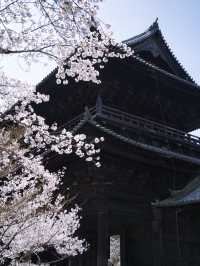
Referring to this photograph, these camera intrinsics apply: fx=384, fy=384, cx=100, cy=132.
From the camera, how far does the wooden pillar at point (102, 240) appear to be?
33.4 feet

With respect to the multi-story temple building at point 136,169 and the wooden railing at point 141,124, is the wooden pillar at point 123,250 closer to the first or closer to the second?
the multi-story temple building at point 136,169

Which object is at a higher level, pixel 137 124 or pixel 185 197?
pixel 137 124

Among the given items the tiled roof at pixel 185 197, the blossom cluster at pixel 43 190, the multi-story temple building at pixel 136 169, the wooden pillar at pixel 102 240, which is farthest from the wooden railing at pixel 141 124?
the wooden pillar at pixel 102 240

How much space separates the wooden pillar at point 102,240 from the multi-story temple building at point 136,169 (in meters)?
0.03

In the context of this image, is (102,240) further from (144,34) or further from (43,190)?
(144,34)

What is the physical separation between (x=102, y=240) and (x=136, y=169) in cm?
251

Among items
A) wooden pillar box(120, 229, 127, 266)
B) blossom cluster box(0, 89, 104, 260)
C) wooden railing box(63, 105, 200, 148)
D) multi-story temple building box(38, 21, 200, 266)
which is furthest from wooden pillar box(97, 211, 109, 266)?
wooden railing box(63, 105, 200, 148)

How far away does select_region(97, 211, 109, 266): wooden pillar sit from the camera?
10.2 meters

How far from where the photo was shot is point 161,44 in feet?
52.4

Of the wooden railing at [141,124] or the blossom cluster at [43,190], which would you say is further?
the wooden railing at [141,124]

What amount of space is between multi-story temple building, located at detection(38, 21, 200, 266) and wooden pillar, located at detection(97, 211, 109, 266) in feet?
0.09

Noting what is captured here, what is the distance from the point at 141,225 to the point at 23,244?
3697 mm

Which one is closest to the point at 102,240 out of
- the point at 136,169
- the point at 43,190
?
the point at 136,169

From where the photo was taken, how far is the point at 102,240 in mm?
10359
